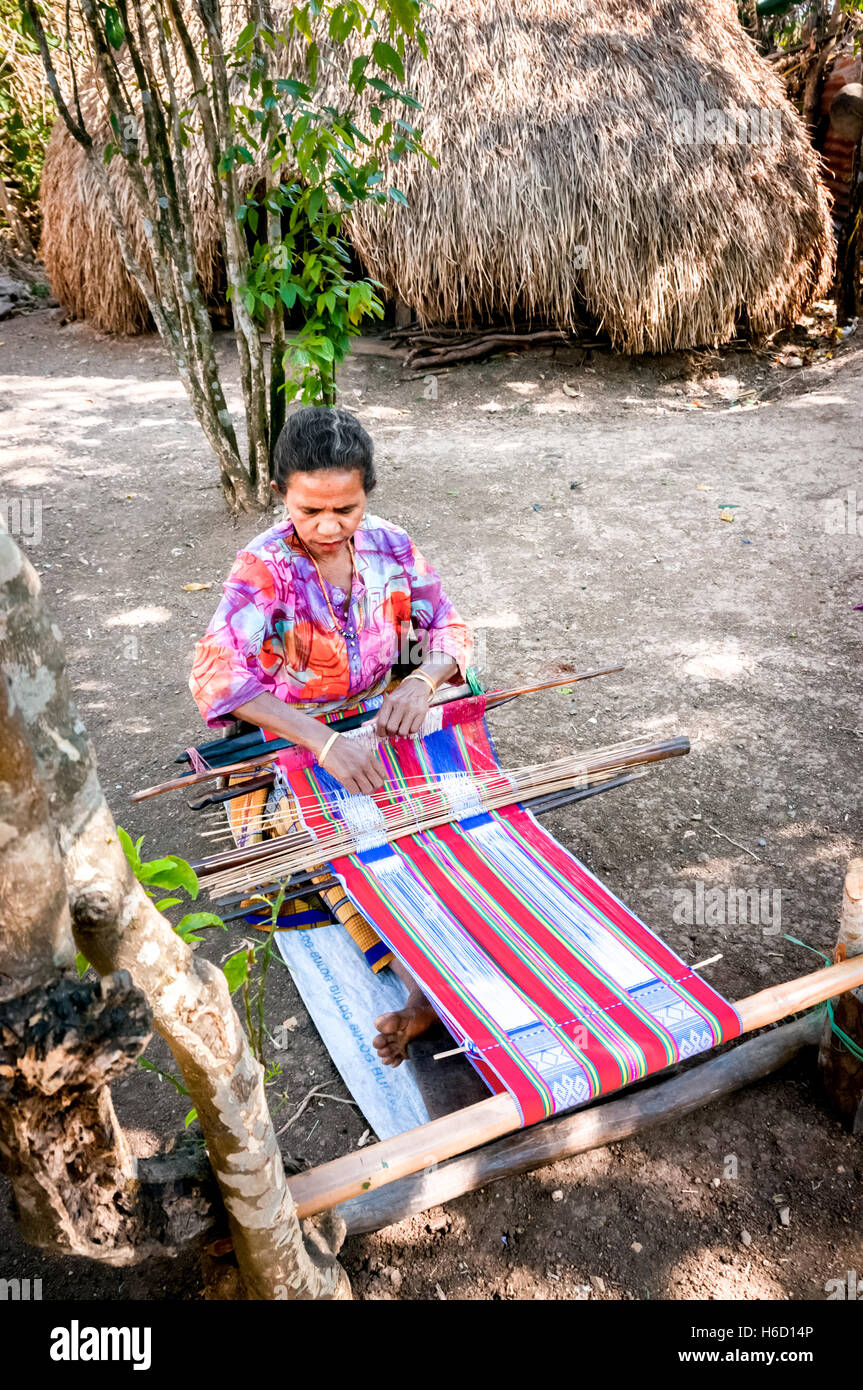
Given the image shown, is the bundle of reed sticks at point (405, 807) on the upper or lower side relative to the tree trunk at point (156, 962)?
lower

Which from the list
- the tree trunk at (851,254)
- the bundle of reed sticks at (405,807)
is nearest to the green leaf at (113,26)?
the bundle of reed sticks at (405,807)

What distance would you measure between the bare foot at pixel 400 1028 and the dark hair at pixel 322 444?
4.05ft

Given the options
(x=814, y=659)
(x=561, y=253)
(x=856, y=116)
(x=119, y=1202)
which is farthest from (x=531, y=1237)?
(x=856, y=116)

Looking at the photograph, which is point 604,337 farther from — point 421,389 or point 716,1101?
point 716,1101

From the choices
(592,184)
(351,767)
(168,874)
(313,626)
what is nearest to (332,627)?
(313,626)

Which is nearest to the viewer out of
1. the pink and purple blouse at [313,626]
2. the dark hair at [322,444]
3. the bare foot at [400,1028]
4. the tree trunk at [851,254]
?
the bare foot at [400,1028]

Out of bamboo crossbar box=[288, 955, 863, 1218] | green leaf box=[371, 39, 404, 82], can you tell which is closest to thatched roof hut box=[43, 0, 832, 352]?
green leaf box=[371, 39, 404, 82]

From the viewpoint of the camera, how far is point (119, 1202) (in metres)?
1.15

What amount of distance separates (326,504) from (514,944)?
109 cm

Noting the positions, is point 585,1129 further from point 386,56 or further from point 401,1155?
point 386,56

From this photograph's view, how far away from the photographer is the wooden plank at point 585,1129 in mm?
1656

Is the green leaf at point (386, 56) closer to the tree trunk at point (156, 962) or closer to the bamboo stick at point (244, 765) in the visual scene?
the bamboo stick at point (244, 765)

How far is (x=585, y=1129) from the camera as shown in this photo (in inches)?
70.6

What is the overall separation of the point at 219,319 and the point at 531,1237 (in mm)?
7419
